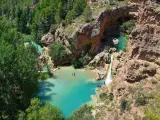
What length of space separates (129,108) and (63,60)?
29.8 metres

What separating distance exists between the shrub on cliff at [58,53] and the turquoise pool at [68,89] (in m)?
2.20

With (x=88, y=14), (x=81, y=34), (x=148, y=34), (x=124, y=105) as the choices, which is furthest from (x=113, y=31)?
(x=124, y=105)

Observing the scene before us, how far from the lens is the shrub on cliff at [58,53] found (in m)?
60.7

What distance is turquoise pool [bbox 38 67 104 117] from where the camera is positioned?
48562 mm

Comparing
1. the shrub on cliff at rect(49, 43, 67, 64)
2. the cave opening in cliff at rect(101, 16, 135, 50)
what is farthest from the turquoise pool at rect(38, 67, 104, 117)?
the cave opening in cliff at rect(101, 16, 135, 50)

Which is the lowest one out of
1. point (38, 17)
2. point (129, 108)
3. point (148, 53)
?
point (129, 108)

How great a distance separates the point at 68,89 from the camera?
2088 inches

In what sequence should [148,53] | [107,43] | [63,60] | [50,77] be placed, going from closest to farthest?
[148,53] < [50,77] < [63,60] < [107,43]

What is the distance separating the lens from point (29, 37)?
73.8m

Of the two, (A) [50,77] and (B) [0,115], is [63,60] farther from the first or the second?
(B) [0,115]

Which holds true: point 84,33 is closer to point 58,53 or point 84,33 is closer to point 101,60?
point 101,60

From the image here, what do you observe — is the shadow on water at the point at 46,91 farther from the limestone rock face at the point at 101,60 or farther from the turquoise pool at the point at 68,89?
the limestone rock face at the point at 101,60

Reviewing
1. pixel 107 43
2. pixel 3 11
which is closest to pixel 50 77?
pixel 107 43

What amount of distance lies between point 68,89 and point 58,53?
10.1m
